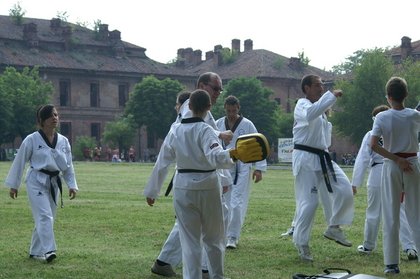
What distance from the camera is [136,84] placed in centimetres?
10688

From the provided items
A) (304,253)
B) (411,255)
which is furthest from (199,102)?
(411,255)

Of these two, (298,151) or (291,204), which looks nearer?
(298,151)

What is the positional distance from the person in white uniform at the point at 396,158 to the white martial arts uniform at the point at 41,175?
14.9ft

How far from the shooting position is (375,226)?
1359cm

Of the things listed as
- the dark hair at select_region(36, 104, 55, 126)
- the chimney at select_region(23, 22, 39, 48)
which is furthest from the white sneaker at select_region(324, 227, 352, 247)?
the chimney at select_region(23, 22, 39, 48)

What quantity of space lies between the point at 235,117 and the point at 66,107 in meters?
95.3

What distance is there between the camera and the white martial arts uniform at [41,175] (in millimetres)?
13219

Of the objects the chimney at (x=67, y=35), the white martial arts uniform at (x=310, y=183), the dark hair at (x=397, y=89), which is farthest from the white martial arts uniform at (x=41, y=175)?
the chimney at (x=67, y=35)

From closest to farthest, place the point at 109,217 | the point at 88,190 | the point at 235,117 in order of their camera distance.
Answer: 1. the point at 235,117
2. the point at 109,217
3. the point at 88,190

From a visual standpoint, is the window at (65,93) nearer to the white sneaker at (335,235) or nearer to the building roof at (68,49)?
the building roof at (68,49)

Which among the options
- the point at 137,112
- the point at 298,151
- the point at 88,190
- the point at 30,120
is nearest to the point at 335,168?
the point at 298,151

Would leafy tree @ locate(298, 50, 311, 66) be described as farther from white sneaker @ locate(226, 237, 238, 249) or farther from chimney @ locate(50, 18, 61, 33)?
white sneaker @ locate(226, 237, 238, 249)

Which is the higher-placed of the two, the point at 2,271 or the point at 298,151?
the point at 298,151

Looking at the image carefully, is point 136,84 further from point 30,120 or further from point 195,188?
point 195,188
